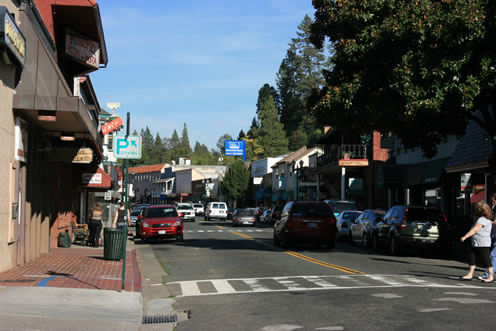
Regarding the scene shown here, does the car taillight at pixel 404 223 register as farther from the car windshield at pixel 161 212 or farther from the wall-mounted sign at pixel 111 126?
the wall-mounted sign at pixel 111 126

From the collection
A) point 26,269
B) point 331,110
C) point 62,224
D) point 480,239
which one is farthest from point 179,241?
point 480,239

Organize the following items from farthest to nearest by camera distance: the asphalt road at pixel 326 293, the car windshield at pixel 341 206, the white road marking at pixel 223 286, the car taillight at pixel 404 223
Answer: the car windshield at pixel 341 206, the car taillight at pixel 404 223, the white road marking at pixel 223 286, the asphalt road at pixel 326 293

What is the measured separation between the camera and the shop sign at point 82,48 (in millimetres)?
21594

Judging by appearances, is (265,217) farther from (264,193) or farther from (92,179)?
(92,179)

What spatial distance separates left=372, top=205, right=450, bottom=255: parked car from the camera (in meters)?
21.3

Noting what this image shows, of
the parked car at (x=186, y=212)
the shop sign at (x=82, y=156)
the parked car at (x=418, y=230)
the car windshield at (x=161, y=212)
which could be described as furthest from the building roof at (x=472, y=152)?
the parked car at (x=186, y=212)

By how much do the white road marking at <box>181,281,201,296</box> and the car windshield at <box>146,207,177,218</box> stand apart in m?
15.2

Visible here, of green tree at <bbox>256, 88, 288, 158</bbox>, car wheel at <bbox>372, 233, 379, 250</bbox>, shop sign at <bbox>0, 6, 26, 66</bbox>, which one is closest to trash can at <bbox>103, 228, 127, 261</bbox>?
shop sign at <bbox>0, 6, 26, 66</bbox>

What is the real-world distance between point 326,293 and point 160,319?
3.43m

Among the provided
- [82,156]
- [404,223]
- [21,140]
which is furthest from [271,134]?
[21,140]

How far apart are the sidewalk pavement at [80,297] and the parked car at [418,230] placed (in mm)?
8311

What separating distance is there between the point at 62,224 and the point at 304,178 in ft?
135

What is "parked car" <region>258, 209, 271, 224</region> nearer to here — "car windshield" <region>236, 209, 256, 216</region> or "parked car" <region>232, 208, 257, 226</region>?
"car windshield" <region>236, 209, 256, 216</region>

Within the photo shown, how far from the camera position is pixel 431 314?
9.30 meters
